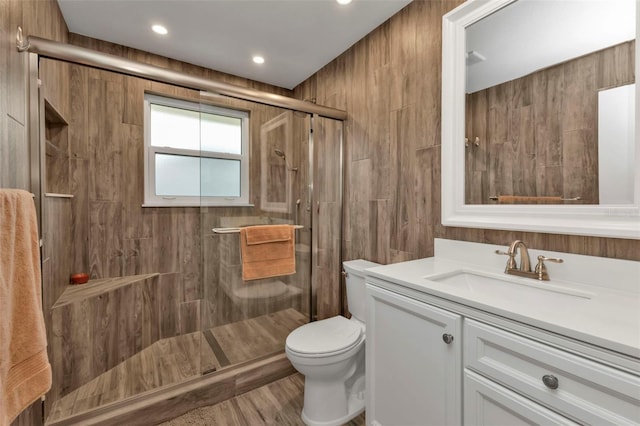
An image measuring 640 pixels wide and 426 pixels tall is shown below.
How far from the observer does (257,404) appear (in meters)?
1.68

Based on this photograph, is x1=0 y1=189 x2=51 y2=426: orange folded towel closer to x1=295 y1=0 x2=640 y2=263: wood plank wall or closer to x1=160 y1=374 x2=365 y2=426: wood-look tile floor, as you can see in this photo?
x1=160 y1=374 x2=365 y2=426: wood-look tile floor

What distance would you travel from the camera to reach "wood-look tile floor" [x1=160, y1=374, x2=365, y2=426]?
154 centimetres

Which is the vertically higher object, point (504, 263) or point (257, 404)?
point (504, 263)

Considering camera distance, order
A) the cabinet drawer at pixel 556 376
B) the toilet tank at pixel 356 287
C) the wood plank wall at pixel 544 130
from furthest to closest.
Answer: the toilet tank at pixel 356 287, the wood plank wall at pixel 544 130, the cabinet drawer at pixel 556 376

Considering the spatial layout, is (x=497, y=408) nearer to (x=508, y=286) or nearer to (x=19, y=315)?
(x=508, y=286)

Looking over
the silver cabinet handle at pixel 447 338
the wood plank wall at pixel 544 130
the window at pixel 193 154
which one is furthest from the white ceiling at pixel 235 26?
the silver cabinet handle at pixel 447 338

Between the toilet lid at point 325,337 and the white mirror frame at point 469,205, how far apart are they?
2.78ft

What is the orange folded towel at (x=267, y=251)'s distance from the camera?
185 cm

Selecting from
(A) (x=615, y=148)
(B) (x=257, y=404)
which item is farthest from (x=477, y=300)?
(B) (x=257, y=404)

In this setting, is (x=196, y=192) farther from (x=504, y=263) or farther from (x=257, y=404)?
(x=504, y=263)

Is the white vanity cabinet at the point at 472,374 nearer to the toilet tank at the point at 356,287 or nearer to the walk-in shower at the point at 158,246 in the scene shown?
the toilet tank at the point at 356,287

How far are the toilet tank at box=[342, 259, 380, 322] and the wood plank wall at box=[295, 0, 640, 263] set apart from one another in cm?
17

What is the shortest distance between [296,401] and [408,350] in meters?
1.01

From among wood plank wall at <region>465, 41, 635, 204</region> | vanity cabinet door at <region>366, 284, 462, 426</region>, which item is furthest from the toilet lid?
wood plank wall at <region>465, 41, 635, 204</region>
